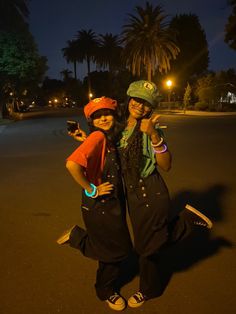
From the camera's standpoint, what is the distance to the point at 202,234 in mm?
4645

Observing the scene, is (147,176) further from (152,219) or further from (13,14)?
(13,14)

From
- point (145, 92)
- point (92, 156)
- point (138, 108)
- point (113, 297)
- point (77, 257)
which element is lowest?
point (77, 257)

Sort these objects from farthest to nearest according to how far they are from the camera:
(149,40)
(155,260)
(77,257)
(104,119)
Answer: (149,40)
(77,257)
(155,260)
(104,119)

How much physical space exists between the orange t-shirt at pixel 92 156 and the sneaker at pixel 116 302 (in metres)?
1.03

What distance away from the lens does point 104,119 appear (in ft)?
9.05

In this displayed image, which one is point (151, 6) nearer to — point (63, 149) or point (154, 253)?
point (63, 149)

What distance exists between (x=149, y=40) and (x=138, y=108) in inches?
1862

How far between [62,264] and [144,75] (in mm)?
57597

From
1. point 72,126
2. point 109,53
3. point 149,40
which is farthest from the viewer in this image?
point 109,53

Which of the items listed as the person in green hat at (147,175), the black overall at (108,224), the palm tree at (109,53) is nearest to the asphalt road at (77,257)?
the black overall at (108,224)

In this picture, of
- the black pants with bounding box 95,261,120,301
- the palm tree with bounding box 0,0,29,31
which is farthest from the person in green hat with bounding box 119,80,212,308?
the palm tree with bounding box 0,0,29,31

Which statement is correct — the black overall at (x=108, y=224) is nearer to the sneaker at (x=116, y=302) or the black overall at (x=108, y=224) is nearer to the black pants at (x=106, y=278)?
the black pants at (x=106, y=278)

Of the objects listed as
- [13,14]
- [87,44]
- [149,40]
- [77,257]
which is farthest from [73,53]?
[77,257]

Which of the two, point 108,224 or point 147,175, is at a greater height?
point 147,175
